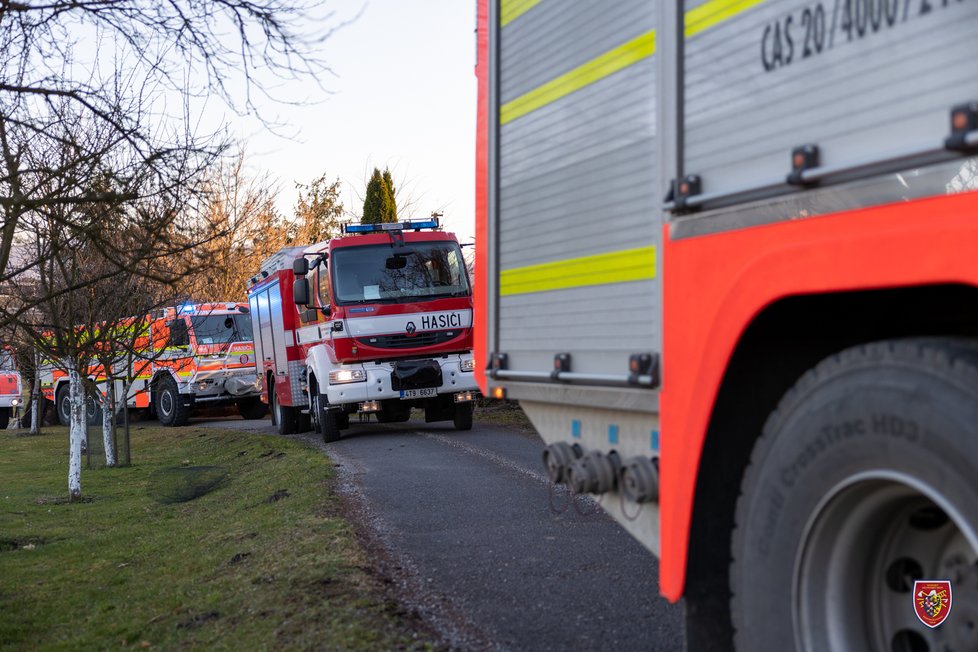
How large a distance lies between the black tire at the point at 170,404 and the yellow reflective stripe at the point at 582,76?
24626 millimetres

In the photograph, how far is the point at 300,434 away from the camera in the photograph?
20328 mm

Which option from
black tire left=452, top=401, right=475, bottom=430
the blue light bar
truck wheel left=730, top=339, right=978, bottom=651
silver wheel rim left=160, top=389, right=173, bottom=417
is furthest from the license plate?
truck wheel left=730, top=339, right=978, bottom=651

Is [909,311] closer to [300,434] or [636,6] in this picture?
[636,6]

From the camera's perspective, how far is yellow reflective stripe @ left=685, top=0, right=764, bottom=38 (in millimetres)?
2672

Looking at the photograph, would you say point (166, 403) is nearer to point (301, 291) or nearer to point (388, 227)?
point (301, 291)

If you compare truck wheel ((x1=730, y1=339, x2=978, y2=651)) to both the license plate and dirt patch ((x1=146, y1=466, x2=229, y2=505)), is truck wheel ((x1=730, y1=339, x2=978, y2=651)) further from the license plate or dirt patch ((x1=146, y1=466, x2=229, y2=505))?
the license plate

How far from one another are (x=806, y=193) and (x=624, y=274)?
92 cm

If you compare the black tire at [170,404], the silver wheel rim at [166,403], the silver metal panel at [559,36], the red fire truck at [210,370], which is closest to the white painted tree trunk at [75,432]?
the red fire truck at [210,370]

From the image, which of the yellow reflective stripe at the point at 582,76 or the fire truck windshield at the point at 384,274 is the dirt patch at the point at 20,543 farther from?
the yellow reflective stripe at the point at 582,76

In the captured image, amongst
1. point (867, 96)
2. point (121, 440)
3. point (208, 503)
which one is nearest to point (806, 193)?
point (867, 96)

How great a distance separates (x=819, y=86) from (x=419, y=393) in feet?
46.7

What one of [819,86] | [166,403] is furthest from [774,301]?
[166,403]

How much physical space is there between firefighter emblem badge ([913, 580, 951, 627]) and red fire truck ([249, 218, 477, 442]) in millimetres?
13810

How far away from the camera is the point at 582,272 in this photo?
351 cm
